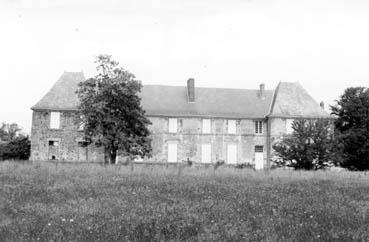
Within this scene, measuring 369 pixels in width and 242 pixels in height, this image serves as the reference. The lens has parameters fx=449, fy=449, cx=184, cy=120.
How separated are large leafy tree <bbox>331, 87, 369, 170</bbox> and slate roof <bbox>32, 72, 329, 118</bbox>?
342 centimetres

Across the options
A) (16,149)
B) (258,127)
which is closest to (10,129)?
(16,149)

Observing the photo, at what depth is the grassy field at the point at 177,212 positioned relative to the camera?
6.91 meters

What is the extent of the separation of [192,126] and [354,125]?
16.7m

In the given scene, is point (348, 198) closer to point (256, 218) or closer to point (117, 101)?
point (256, 218)

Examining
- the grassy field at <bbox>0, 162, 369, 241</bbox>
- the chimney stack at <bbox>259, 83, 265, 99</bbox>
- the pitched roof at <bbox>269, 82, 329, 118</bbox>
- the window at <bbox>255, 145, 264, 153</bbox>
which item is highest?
the chimney stack at <bbox>259, 83, 265, 99</bbox>

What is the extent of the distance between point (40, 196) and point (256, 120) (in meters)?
34.9

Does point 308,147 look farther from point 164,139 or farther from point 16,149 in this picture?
point 16,149

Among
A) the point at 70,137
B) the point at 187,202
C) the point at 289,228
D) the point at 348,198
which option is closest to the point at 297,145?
the point at 348,198

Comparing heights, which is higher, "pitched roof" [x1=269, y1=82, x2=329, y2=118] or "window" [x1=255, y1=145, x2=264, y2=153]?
"pitched roof" [x1=269, y1=82, x2=329, y2=118]

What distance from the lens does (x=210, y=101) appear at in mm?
45156

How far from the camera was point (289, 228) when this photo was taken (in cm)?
730

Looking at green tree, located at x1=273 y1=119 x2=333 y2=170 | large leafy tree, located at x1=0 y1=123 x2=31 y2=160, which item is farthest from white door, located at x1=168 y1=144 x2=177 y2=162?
green tree, located at x1=273 y1=119 x2=333 y2=170

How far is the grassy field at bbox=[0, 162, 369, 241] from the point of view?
691 cm

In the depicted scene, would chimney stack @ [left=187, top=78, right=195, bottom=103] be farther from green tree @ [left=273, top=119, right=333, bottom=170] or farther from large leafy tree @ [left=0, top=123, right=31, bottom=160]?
green tree @ [left=273, top=119, right=333, bottom=170]
